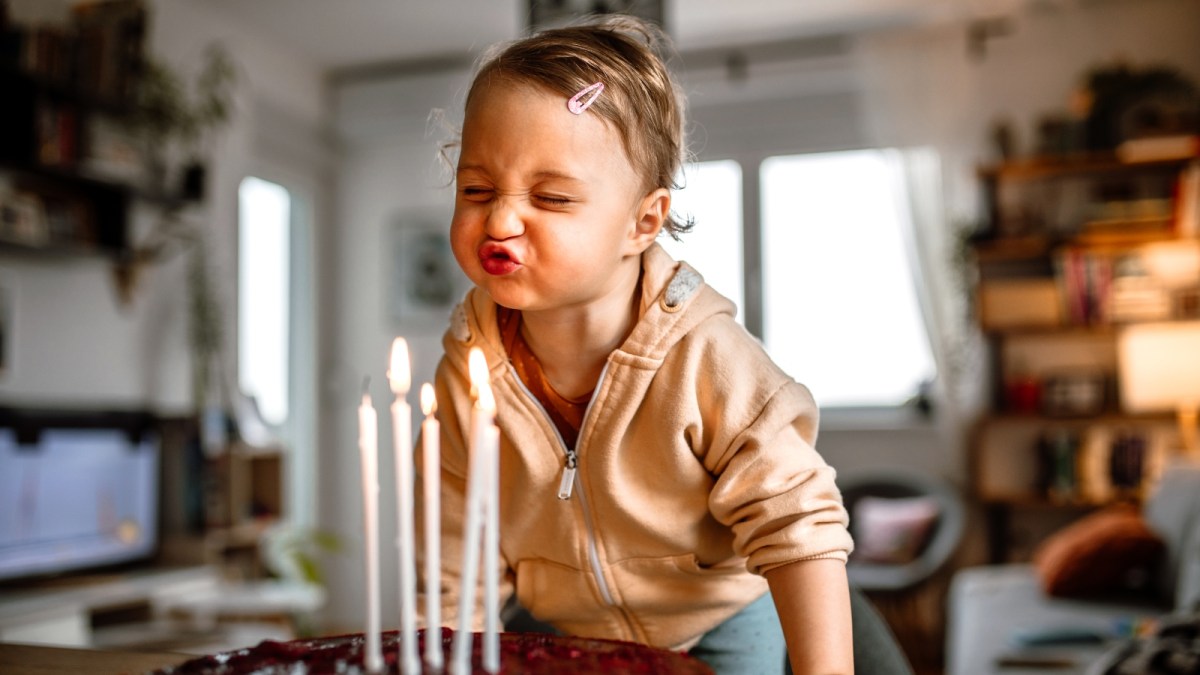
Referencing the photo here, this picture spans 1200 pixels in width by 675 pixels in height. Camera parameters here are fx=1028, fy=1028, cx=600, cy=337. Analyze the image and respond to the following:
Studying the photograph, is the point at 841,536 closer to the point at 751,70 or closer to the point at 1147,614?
the point at 1147,614

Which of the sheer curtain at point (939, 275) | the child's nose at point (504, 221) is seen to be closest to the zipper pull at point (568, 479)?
the child's nose at point (504, 221)

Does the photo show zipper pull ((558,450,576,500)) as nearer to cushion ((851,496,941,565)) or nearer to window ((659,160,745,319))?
cushion ((851,496,941,565))

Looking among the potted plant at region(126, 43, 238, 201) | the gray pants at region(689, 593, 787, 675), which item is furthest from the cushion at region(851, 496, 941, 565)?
the gray pants at region(689, 593, 787, 675)

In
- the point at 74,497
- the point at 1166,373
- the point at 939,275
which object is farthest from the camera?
the point at 939,275

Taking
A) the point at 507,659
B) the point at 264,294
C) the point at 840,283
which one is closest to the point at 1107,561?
the point at 840,283

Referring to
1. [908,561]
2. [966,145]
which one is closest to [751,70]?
[966,145]

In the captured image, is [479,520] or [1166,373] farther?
[1166,373]

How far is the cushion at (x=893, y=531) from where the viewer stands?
181 inches

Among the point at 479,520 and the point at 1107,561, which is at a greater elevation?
the point at 479,520

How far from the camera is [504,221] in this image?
815 millimetres

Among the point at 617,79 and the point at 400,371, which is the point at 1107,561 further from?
the point at 400,371

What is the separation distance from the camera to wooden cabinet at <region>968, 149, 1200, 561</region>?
459 centimetres

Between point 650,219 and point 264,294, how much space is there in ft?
16.0

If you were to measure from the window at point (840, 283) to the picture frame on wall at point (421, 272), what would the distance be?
181cm
